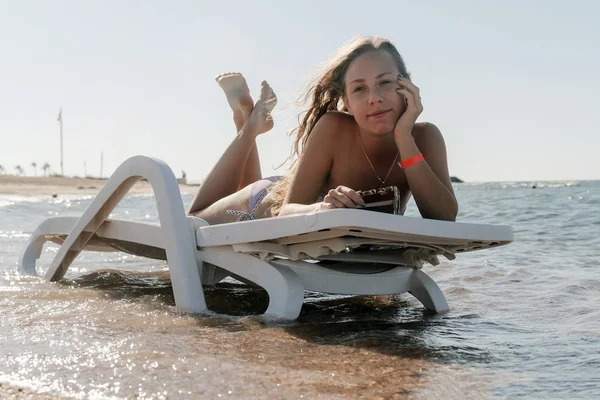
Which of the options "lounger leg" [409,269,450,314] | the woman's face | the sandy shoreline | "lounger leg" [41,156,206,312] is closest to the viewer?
the woman's face

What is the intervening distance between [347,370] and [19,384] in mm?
1099

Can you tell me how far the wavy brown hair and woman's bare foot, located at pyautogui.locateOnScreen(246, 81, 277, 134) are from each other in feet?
2.89

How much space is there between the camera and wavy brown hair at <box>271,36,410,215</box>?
12.7 ft

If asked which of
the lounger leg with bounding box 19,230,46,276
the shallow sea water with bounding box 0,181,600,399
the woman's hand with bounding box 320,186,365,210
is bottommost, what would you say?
the shallow sea water with bounding box 0,181,600,399

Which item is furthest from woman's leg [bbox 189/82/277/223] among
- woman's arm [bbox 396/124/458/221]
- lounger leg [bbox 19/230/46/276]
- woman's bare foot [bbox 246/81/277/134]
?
woman's arm [bbox 396/124/458/221]

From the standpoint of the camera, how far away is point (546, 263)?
6.78 meters

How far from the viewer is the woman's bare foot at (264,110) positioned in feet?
17.1

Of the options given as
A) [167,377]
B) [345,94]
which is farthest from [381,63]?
[167,377]

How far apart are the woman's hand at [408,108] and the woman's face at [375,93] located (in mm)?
64

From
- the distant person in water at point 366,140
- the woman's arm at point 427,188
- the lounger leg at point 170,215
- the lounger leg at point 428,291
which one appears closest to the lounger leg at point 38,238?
the lounger leg at point 170,215

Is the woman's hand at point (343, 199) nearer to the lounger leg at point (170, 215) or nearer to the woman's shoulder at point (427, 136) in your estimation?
the woman's shoulder at point (427, 136)

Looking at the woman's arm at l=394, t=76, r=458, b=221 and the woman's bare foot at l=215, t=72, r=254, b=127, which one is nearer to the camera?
the woman's arm at l=394, t=76, r=458, b=221

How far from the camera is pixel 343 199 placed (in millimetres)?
3182

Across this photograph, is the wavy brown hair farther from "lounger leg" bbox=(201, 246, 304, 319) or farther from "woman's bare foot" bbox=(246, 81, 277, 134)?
"woman's bare foot" bbox=(246, 81, 277, 134)
